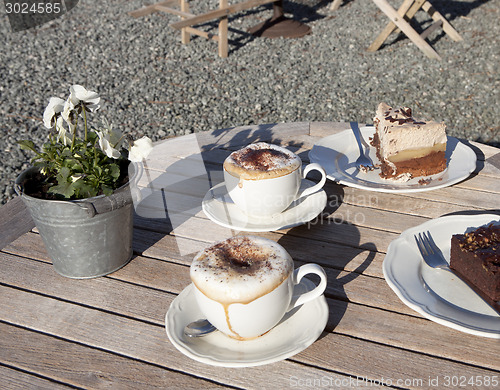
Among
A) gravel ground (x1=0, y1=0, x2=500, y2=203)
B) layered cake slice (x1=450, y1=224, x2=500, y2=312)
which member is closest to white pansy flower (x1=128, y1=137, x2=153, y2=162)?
layered cake slice (x1=450, y1=224, x2=500, y2=312)

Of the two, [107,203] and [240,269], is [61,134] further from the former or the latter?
[240,269]

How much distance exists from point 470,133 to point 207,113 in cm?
244

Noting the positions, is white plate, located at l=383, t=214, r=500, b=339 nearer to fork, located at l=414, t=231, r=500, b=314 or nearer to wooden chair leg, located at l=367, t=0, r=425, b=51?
fork, located at l=414, t=231, r=500, b=314

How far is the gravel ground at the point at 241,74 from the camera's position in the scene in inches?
198

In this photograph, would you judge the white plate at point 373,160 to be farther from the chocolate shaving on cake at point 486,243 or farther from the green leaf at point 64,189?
the green leaf at point 64,189

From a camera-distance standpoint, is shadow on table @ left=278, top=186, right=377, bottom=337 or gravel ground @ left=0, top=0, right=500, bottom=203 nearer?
shadow on table @ left=278, top=186, right=377, bottom=337

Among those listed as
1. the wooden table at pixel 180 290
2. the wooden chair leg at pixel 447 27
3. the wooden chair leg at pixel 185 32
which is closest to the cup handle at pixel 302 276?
the wooden table at pixel 180 290

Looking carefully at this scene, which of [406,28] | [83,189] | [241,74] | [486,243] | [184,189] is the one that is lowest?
[241,74]

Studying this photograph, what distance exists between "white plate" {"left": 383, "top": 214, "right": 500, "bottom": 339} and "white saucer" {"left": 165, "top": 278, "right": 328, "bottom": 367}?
0.75 ft

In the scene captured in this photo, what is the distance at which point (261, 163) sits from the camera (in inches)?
63.4

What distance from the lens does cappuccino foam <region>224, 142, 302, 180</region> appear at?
1566mm

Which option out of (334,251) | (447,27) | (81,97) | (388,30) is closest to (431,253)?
(334,251)

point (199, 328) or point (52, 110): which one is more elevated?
point (52, 110)

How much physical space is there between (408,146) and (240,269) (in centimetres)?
122
